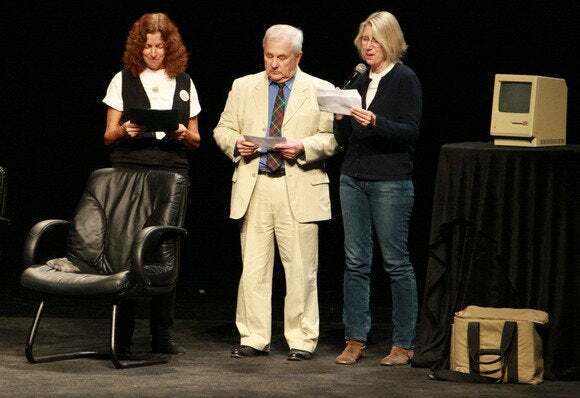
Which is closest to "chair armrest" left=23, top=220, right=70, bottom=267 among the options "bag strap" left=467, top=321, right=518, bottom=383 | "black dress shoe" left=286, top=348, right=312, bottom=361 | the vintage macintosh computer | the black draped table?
"black dress shoe" left=286, top=348, right=312, bottom=361

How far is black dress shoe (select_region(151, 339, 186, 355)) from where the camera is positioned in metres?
6.20

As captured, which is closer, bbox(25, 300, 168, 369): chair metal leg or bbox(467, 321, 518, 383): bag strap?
bbox(467, 321, 518, 383): bag strap

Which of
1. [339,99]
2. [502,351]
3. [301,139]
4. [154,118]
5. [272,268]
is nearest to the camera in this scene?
[502,351]

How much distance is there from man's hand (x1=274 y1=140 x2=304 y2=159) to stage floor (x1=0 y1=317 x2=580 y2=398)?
0.96 m

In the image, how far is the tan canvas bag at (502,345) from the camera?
18.2 feet

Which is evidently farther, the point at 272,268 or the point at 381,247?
the point at 272,268

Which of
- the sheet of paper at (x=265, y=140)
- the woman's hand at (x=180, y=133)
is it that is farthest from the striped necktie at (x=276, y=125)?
the woman's hand at (x=180, y=133)

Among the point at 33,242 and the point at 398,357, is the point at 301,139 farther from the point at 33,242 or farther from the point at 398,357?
the point at 33,242

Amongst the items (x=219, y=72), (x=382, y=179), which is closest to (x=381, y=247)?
(x=382, y=179)

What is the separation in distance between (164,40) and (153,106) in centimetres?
32

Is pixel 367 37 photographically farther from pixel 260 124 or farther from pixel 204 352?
pixel 204 352

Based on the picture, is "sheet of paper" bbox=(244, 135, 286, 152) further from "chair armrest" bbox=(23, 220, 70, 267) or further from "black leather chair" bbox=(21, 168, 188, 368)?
"chair armrest" bbox=(23, 220, 70, 267)

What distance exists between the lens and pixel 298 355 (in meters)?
6.09

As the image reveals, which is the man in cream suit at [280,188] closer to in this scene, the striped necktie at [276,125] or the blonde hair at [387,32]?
the striped necktie at [276,125]
